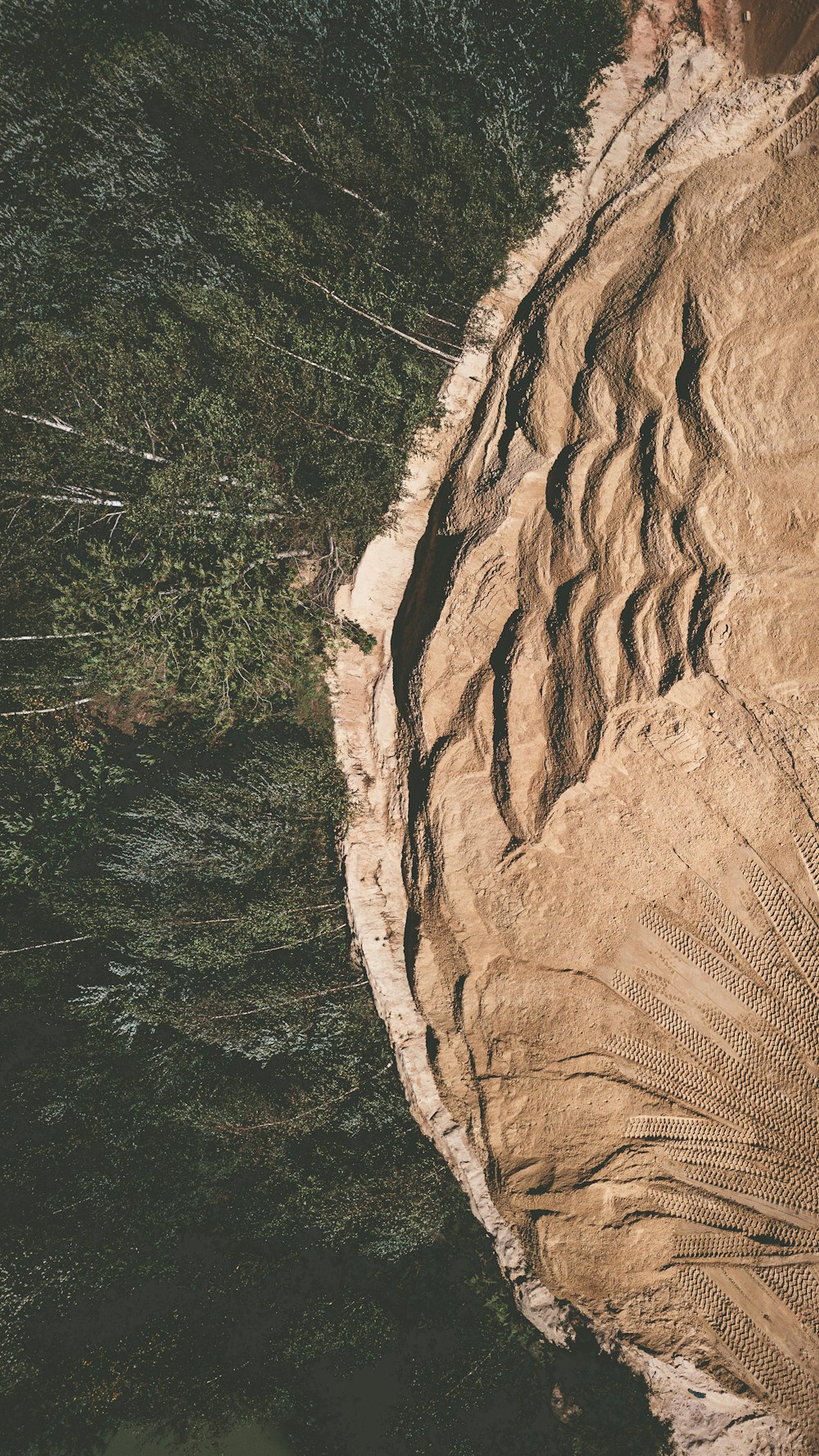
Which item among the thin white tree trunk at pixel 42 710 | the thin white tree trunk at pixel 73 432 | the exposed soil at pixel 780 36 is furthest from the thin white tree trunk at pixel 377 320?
the thin white tree trunk at pixel 42 710

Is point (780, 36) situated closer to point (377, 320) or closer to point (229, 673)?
point (377, 320)

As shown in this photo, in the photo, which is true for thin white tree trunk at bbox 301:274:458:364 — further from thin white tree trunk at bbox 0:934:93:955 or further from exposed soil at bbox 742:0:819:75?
thin white tree trunk at bbox 0:934:93:955

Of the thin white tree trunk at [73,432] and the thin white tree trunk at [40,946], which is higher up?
the thin white tree trunk at [73,432]

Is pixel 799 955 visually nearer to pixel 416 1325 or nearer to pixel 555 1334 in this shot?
pixel 555 1334

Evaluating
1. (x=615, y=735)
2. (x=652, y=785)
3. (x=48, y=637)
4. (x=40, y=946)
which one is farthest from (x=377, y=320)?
(x=40, y=946)

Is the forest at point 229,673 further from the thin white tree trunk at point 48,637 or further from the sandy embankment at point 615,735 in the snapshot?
the sandy embankment at point 615,735
